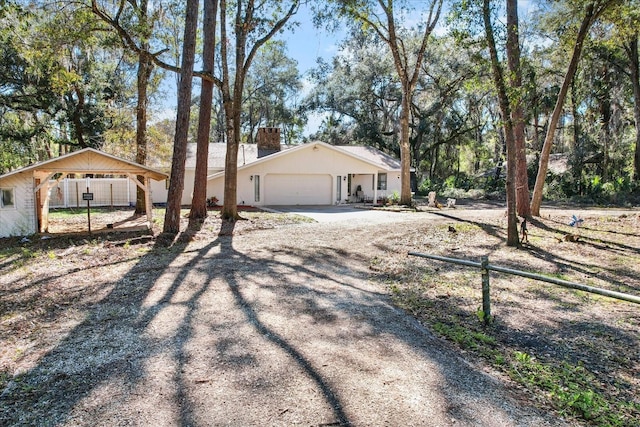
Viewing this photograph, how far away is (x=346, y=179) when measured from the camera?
24.5 meters

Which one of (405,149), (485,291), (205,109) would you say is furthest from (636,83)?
(485,291)

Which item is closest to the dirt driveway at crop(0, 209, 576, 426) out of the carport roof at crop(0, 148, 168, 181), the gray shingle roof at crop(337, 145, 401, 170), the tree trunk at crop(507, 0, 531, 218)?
the carport roof at crop(0, 148, 168, 181)

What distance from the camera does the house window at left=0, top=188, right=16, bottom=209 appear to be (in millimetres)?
12414

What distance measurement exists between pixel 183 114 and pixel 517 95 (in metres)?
8.32

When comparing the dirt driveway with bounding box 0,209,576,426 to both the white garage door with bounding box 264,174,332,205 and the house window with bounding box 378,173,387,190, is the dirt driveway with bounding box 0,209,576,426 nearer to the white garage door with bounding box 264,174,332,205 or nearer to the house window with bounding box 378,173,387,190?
the white garage door with bounding box 264,174,332,205

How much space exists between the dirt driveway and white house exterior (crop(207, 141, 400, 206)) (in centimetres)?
1545

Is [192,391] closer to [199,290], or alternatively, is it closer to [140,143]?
[199,290]

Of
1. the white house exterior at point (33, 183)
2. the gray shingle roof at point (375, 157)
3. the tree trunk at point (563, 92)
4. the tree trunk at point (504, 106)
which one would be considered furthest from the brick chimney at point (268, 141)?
the tree trunk at point (504, 106)

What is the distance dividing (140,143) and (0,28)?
21.3 feet

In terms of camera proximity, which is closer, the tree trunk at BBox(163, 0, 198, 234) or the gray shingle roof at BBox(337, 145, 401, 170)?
the tree trunk at BBox(163, 0, 198, 234)

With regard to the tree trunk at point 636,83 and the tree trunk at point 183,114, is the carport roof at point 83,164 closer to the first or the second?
the tree trunk at point 183,114

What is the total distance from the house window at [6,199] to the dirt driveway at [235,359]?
672cm

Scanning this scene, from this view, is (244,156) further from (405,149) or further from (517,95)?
(517,95)

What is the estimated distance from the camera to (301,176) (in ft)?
77.7
